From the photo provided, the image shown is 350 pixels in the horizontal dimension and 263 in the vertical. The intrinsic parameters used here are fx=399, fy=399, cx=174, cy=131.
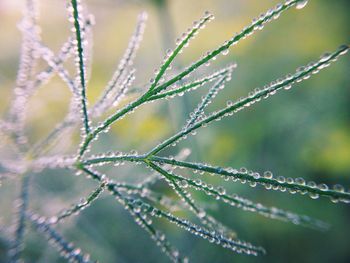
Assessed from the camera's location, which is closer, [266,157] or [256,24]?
[256,24]

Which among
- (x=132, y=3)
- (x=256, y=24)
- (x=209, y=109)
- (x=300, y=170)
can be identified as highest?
(x=132, y=3)

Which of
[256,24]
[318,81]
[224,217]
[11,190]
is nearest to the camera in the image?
[256,24]

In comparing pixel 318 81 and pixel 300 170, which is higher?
pixel 318 81

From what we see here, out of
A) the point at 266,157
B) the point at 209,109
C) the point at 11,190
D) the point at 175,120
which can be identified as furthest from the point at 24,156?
the point at 209,109

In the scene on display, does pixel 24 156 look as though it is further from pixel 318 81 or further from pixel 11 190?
pixel 318 81

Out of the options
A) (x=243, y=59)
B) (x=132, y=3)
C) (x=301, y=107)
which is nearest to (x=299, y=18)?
(x=243, y=59)

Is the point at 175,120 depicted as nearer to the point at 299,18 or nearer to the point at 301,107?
the point at 301,107

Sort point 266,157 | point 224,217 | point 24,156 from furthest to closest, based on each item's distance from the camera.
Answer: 1. point 266,157
2. point 224,217
3. point 24,156
